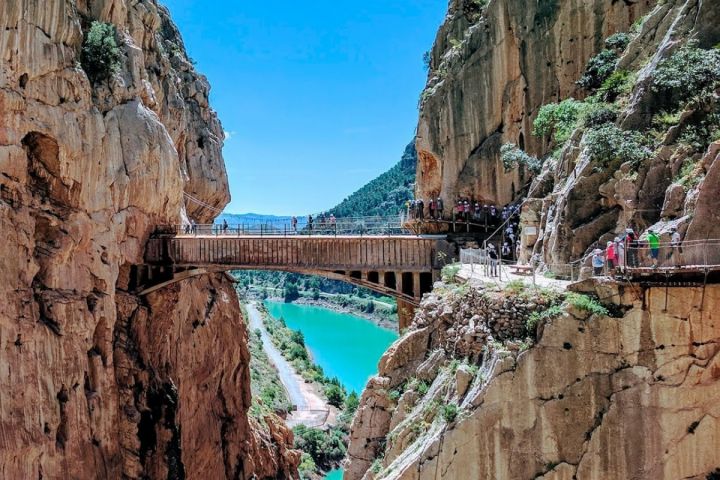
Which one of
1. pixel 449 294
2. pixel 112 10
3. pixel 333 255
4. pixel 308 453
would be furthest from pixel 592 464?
pixel 308 453

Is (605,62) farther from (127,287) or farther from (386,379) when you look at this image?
(127,287)

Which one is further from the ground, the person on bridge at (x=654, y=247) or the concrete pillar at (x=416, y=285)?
the person on bridge at (x=654, y=247)

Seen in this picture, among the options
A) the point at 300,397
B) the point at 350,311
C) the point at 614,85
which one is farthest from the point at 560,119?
the point at 350,311

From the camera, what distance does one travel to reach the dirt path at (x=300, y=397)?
58406 millimetres

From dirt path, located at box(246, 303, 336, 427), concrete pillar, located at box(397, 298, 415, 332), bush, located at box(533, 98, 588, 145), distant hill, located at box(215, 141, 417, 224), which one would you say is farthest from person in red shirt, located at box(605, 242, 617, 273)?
distant hill, located at box(215, 141, 417, 224)

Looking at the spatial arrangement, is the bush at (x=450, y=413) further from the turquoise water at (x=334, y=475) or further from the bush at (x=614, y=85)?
the turquoise water at (x=334, y=475)

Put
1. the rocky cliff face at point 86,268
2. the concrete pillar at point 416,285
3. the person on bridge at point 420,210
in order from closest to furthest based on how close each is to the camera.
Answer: the rocky cliff face at point 86,268 → the concrete pillar at point 416,285 → the person on bridge at point 420,210

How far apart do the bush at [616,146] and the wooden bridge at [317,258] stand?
357 inches

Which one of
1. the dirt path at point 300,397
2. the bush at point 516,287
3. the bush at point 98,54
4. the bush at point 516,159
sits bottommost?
the dirt path at point 300,397

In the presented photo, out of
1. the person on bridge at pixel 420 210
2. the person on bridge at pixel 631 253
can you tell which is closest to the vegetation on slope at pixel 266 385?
the person on bridge at pixel 420 210

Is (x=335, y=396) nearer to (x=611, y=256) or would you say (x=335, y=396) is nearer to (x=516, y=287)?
(x=516, y=287)

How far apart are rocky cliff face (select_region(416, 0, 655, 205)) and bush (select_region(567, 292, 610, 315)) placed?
42.7ft

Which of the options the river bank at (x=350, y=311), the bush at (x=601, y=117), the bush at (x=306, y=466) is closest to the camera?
the bush at (x=601, y=117)

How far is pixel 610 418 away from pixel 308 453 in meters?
42.4
